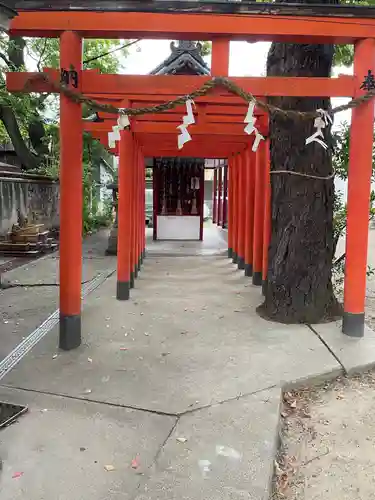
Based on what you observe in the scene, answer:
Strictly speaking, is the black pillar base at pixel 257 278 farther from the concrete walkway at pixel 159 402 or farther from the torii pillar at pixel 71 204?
the torii pillar at pixel 71 204

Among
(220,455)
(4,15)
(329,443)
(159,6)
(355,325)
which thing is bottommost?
(329,443)

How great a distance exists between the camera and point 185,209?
1370 centimetres

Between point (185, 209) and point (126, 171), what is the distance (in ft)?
25.0

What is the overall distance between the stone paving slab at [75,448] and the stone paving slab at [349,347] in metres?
1.83

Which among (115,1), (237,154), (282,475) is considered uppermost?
(115,1)

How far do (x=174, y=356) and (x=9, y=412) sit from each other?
1.51m

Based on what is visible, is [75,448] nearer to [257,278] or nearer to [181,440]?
[181,440]

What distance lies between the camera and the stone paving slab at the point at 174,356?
3.45 metres

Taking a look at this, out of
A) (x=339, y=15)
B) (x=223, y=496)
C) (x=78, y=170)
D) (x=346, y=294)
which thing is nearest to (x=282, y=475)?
(x=223, y=496)

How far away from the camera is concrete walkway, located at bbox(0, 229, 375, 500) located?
2389 mm

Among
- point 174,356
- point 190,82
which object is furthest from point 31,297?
point 190,82

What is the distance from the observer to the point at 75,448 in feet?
8.73

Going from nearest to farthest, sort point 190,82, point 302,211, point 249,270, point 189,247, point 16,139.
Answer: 1. point 190,82
2. point 302,211
3. point 249,270
4. point 189,247
5. point 16,139

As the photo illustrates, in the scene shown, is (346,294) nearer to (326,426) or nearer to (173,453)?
(326,426)
